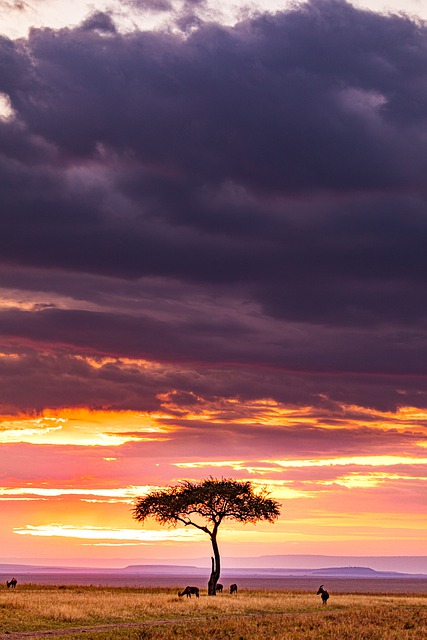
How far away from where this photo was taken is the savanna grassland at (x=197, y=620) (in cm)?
4216

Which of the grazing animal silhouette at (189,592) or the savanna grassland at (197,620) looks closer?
the savanna grassland at (197,620)

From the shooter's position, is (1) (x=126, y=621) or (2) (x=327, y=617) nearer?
(1) (x=126, y=621)

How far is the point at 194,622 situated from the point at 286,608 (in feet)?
50.0

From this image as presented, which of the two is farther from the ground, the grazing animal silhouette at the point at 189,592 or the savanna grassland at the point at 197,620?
the grazing animal silhouette at the point at 189,592

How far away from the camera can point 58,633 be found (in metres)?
42.3

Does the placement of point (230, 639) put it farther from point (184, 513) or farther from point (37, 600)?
Result: point (184, 513)

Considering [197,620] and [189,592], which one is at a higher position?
[189,592]

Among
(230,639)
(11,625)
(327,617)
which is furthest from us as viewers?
(327,617)

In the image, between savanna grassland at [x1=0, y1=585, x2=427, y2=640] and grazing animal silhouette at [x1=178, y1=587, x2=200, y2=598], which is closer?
savanna grassland at [x1=0, y1=585, x2=427, y2=640]

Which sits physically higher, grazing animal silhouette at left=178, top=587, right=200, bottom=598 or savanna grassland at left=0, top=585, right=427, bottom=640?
grazing animal silhouette at left=178, top=587, right=200, bottom=598

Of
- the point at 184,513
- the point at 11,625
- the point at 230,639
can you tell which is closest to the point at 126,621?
the point at 11,625

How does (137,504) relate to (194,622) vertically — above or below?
above

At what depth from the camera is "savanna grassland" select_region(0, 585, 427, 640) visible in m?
42.2

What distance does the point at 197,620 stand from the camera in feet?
171
